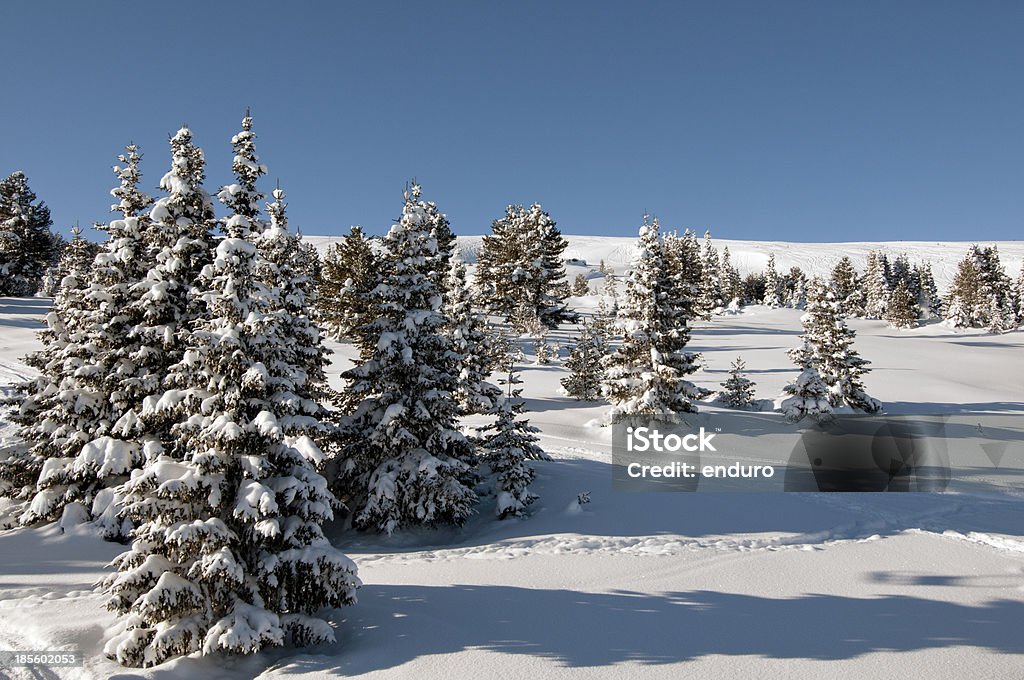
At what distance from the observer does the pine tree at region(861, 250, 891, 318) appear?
320ft

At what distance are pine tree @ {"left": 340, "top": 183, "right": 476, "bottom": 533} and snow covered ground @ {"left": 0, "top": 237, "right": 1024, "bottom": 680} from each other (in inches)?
53.6

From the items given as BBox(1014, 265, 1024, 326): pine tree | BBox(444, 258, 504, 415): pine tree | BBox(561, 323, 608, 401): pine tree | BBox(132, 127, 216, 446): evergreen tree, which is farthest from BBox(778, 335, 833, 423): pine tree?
BBox(1014, 265, 1024, 326): pine tree

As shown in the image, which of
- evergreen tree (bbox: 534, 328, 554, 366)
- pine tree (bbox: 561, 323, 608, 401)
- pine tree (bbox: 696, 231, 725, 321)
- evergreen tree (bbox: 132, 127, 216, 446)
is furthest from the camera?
pine tree (bbox: 696, 231, 725, 321)

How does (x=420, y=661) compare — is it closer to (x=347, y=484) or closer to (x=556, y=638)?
(x=556, y=638)

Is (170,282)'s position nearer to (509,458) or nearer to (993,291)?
(509,458)

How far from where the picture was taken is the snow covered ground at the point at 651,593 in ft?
27.3

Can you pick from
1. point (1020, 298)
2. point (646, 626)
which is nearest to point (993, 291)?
point (1020, 298)

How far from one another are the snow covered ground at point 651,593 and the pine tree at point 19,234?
174 ft

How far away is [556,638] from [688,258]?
6054 cm

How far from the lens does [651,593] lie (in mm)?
10852

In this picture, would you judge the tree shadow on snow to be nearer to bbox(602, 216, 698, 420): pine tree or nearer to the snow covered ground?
the snow covered ground

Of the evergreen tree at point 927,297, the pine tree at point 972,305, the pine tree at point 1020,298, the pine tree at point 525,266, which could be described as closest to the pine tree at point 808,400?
the pine tree at point 525,266

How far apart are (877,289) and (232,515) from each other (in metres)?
115

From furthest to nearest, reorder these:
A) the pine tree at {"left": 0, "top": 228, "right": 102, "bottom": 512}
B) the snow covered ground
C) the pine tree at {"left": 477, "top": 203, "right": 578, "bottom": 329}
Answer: the pine tree at {"left": 477, "top": 203, "right": 578, "bottom": 329}
the pine tree at {"left": 0, "top": 228, "right": 102, "bottom": 512}
the snow covered ground
